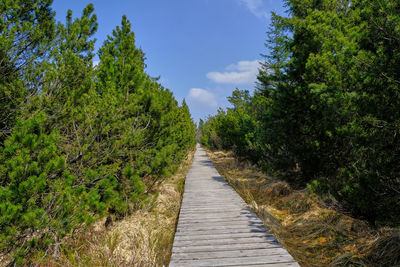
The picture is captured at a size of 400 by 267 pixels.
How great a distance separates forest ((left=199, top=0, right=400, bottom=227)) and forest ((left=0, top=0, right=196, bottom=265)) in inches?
139

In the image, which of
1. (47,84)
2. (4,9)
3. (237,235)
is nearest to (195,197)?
(237,235)

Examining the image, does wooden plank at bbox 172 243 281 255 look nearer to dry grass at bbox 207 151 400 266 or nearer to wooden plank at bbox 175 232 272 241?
wooden plank at bbox 175 232 272 241

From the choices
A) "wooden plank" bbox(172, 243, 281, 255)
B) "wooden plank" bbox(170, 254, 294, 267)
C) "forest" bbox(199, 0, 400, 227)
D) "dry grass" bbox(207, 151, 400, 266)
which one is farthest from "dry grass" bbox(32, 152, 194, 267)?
"forest" bbox(199, 0, 400, 227)

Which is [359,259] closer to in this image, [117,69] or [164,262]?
[164,262]

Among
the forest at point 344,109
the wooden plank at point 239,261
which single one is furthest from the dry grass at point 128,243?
the forest at point 344,109

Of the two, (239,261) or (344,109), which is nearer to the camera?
(239,261)

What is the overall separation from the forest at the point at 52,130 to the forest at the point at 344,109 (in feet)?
11.6

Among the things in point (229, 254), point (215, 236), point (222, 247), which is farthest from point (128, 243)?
point (229, 254)

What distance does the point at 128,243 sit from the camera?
11.1 feet

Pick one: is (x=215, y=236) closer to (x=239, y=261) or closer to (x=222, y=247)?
(x=222, y=247)

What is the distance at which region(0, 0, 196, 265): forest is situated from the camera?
2.07 metres

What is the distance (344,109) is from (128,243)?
3880mm

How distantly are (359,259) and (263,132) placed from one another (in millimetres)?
4234

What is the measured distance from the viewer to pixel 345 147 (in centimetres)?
479
